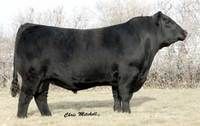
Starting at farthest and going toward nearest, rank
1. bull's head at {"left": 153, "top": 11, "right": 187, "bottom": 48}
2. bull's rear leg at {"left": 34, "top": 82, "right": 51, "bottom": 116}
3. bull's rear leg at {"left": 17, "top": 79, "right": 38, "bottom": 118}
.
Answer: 1. bull's head at {"left": 153, "top": 11, "right": 187, "bottom": 48}
2. bull's rear leg at {"left": 34, "top": 82, "right": 51, "bottom": 116}
3. bull's rear leg at {"left": 17, "top": 79, "right": 38, "bottom": 118}

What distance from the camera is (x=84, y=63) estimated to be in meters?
10.2

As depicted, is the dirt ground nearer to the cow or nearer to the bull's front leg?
the bull's front leg

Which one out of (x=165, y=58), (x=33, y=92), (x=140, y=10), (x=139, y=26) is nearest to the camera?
(x=33, y=92)

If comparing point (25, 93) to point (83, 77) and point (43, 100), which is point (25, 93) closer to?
point (43, 100)

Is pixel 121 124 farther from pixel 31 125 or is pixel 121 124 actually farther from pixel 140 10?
pixel 140 10

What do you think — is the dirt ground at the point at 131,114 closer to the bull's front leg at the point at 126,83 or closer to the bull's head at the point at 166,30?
the bull's front leg at the point at 126,83

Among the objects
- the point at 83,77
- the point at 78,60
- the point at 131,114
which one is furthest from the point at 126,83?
the point at 78,60

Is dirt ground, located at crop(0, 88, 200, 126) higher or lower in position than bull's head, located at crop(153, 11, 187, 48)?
lower

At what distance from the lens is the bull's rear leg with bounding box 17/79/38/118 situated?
10.0 m

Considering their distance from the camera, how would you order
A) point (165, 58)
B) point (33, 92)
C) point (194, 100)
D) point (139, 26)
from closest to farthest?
point (33, 92)
point (139, 26)
point (194, 100)
point (165, 58)

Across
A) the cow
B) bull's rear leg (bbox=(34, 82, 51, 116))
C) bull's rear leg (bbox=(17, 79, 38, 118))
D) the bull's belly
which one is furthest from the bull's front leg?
bull's rear leg (bbox=(17, 79, 38, 118))


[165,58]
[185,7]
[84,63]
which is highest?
[84,63]

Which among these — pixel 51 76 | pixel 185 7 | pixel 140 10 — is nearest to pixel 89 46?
pixel 51 76

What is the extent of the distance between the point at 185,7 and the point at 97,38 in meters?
11.6
